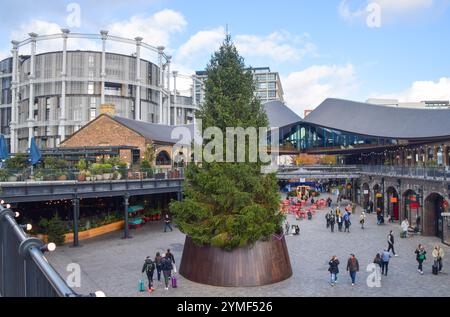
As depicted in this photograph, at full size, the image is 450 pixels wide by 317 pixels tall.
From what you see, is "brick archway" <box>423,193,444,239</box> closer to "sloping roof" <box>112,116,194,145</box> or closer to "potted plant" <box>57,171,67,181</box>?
"potted plant" <box>57,171,67,181</box>

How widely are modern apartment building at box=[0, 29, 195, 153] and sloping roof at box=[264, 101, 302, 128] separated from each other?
961 inches

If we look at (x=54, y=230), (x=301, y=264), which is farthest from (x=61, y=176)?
(x=301, y=264)

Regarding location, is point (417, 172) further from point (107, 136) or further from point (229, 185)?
Answer: point (107, 136)

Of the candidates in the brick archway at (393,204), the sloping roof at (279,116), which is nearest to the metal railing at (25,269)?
the brick archway at (393,204)

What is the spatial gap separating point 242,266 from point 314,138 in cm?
5612

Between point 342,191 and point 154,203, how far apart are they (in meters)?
32.8

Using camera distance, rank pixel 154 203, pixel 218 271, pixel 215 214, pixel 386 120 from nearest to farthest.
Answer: pixel 218 271, pixel 215 214, pixel 154 203, pixel 386 120

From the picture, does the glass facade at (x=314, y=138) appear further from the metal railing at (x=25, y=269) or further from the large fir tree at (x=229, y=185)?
the metal railing at (x=25, y=269)

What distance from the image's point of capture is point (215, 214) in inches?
640

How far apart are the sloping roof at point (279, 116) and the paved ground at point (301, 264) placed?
42792 mm

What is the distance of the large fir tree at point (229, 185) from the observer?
15.2 metres

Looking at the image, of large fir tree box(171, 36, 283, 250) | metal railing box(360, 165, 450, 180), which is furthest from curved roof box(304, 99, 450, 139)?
large fir tree box(171, 36, 283, 250)
